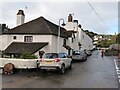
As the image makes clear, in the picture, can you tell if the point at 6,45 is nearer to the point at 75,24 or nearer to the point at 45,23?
the point at 45,23

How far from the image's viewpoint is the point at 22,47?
30.8m

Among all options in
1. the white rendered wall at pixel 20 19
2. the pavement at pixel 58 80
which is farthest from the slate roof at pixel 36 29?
the pavement at pixel 58 80

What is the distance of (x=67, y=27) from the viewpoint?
4956cm

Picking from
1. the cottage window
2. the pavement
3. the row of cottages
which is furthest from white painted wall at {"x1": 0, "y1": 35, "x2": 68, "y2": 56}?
the pavement

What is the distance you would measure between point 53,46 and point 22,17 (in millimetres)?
9396

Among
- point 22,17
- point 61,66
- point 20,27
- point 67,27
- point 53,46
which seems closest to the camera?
point 61,66

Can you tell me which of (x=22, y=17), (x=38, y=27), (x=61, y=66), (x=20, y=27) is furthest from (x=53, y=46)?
(x=61, y=66)

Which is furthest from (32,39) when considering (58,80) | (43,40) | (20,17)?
(58,80)

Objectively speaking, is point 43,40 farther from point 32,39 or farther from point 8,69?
point 8,69

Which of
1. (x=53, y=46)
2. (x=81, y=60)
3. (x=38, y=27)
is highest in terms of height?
(x=38, y=27)

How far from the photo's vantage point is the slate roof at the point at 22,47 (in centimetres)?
2956

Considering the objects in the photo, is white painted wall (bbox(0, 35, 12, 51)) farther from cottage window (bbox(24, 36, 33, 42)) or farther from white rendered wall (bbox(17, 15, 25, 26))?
white rendered wall (bbox(17, 15, 25, 26))

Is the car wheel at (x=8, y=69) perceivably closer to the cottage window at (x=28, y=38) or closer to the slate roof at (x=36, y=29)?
the slate roof at (x=36, y=29)

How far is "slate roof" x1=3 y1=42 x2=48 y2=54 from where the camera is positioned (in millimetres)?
29564
